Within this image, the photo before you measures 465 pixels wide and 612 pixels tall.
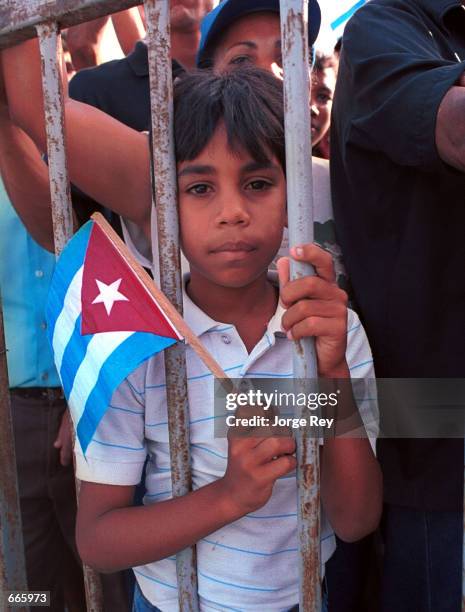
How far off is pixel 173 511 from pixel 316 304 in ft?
1.49

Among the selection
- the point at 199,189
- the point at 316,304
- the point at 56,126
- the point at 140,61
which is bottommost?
the point at 316,304

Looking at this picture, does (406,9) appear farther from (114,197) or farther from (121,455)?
(121,455)

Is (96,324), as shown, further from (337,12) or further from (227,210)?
(337,12)

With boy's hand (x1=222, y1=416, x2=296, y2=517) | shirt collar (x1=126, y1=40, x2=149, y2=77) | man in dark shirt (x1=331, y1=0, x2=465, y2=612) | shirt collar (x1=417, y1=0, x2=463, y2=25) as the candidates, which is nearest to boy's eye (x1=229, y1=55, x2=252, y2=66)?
shirt collar (x1=126, y1=40, x2=149, y2=77)

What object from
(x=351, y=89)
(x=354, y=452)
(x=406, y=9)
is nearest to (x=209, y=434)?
(x=354, y=452)

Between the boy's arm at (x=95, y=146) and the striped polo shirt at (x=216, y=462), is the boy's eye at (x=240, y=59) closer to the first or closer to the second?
the boy's arm at (x=95, y=146)

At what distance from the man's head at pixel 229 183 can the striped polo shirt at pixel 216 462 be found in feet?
0.49

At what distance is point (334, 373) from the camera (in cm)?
111

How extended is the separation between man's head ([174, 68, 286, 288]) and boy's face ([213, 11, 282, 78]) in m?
0.61

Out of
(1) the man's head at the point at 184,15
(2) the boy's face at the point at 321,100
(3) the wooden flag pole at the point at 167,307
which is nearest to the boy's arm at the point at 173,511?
(3) the wooden flag pole at the point at 167,307

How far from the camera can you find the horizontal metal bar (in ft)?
3.87

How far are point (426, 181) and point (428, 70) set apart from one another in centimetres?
22

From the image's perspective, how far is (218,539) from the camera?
1281 mm

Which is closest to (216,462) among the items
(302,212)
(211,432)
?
(211,432)
